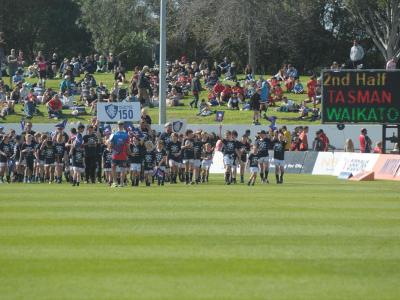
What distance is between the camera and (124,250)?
49.5ft

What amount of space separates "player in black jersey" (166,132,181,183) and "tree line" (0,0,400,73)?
3096 centimetres

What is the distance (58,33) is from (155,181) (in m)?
45.9

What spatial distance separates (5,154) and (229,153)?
7715 mm

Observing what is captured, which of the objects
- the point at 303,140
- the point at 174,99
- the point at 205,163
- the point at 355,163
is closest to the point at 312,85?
the point at 174,99

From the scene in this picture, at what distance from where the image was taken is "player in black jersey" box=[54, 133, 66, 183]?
35219mm

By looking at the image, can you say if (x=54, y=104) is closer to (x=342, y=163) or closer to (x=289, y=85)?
(x=289, y=85)

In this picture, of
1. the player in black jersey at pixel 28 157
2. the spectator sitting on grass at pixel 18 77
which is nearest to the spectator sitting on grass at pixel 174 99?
the spectator sitting on grass at pixel 18 77

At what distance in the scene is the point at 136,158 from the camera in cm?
3272

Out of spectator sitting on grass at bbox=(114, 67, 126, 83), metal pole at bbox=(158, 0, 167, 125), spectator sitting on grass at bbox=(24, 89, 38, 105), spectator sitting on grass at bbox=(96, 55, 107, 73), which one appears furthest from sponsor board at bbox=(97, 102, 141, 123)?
spectator sitting on grass at bbox=(96, 55, 107, 73)

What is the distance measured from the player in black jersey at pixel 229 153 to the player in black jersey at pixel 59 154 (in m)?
5.38

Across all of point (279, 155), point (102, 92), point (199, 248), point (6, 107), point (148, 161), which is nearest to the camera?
point (199, 248)

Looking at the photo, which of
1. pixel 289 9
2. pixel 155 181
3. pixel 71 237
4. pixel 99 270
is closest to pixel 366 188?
pixel 155 181

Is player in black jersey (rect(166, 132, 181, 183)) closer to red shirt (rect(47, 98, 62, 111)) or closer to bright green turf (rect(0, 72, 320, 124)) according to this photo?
bright green turf (rect(0, 72, 320, 124))

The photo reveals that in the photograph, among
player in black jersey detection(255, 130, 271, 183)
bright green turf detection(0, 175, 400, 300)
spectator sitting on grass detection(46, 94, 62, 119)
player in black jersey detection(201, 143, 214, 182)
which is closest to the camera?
bright green turf detection(0, 175, 400, 300)
